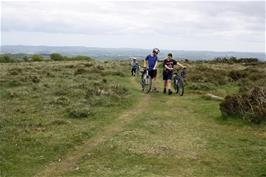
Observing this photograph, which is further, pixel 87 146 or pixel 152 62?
pixel 152 62

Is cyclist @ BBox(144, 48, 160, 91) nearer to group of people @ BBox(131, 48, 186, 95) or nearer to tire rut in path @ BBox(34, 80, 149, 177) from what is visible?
group of people @ BBox(131, 48, 186, 95)

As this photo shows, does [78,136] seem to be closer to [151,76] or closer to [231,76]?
[151,76]

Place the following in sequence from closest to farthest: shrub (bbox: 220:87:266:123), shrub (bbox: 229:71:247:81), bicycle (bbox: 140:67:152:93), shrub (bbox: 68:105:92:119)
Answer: shrub (bbox: 220:87:266:123), shrub (bbox: 68:105:92:119), bicycle (bbox: 140:67:152:93), shrub (bbox: 229:71:247:81)

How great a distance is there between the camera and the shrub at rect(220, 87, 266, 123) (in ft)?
51.2

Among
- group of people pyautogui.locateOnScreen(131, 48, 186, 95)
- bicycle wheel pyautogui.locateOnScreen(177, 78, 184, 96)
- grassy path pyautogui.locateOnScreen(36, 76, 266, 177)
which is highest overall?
group of people pyautogui.locateOnScreen(131, 48, 186, 95)

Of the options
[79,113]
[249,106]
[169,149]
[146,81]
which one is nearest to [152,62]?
[146,81]

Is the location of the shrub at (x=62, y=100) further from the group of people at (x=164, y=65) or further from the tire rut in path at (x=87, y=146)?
the group of people at (x=164, y=65)

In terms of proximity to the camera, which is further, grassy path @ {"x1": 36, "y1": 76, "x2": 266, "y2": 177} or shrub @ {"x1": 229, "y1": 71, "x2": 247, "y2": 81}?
shrub @ {"x1": 229, "y1": 71, "x2": 247, "y2": 81}

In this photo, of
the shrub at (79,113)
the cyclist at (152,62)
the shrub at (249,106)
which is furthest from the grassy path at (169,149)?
the cyclist at (152,62)

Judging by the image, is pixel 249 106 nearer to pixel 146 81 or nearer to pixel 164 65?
pixel 164 65

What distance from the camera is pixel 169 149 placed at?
41.0 feet

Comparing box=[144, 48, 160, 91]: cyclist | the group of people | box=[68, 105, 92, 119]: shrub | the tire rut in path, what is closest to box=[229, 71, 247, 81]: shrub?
the group of people

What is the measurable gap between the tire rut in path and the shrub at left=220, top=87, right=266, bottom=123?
12.6 ft

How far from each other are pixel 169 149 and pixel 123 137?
5.95 feet
